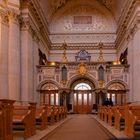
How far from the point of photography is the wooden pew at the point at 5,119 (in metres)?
8.19

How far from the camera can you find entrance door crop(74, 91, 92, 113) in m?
36.1

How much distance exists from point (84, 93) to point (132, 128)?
83.6ft

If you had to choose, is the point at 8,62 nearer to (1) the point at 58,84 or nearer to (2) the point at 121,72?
(1) the point at 58,84

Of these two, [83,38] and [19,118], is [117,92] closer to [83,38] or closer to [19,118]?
[83,38]

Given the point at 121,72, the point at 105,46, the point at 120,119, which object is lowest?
the point at 120,119

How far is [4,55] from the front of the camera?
71.4ft

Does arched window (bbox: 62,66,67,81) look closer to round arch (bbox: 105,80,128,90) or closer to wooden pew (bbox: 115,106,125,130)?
round arch (bbox: 105,80,128,90)

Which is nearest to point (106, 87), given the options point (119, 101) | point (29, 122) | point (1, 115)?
point (119, 101)

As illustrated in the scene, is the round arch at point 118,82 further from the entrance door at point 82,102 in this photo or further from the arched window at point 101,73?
the entrance door at point 82,102

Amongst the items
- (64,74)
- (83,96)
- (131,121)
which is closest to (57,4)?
(64,74)

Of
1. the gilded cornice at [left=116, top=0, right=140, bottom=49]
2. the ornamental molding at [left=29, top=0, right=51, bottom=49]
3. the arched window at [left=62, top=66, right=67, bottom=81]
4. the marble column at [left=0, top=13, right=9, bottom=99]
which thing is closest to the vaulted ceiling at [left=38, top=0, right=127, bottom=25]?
the ornamental molding at [left=29, top=0, right=51, bottom=49]

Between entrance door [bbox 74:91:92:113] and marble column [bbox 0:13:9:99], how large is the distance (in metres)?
15.2

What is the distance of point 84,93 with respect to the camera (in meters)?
36.0

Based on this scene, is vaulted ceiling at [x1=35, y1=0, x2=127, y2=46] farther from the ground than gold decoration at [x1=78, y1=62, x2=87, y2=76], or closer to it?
farther from the ground
